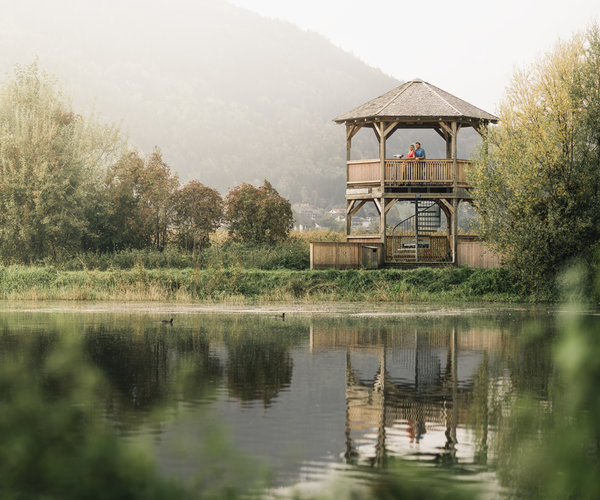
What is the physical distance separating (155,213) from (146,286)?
12.0m

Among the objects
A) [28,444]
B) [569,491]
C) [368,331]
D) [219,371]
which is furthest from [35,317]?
[569,491]

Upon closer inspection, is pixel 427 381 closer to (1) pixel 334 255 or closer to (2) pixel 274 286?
(2) pixel 274 286

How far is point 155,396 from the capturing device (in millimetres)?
13320

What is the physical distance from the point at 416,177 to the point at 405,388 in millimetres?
30164

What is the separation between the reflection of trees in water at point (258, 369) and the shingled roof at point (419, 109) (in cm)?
2389

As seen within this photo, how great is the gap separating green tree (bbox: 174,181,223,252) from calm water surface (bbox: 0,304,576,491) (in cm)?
2280

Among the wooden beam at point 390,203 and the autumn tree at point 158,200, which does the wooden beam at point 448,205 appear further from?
the autumn tree at point 158,200

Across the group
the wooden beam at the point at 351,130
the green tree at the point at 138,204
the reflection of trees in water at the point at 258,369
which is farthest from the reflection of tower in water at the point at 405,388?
the green tree at the point at 138,204

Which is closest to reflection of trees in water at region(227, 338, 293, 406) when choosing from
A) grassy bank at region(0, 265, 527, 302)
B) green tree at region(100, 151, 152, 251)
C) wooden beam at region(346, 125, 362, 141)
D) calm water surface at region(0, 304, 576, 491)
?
calm water surface at region(0, 304, 576, 491)

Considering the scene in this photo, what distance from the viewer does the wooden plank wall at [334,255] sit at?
42.0 meters

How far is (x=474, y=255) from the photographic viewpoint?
4369 cm

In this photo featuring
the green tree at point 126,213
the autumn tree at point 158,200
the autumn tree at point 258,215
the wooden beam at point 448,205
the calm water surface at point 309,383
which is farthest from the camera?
the autumn tree at point 158,200

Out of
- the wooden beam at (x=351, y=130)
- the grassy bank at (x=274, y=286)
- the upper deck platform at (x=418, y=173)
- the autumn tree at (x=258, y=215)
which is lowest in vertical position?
the grassy bank at (x=274, y=286)

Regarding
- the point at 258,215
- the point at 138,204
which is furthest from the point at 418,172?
the point at 138,204
